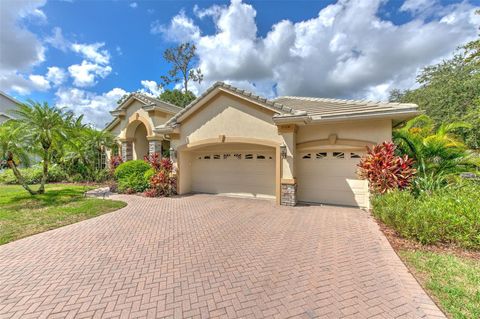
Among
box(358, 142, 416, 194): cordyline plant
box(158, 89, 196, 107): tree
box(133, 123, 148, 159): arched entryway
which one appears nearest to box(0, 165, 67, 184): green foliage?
box(133, 123, 148, 159): arched entryway

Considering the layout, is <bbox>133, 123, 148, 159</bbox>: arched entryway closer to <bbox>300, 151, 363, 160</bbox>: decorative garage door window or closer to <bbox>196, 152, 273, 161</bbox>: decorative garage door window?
<bbox>196, 152, 273, 161</bbox>: decorative garage door window

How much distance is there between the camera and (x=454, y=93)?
23.5m

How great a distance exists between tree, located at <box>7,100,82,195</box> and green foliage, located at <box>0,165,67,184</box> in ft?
26.4

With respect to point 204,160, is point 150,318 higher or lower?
→ lower

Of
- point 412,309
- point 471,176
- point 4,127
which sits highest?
point 4,127

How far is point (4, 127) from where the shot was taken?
10.5 m

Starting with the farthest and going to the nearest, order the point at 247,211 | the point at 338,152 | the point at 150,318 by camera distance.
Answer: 1. the point at 338,152
2. the point at 247,211
3. the point at 150,318

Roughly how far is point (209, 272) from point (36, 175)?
21245 millimetres

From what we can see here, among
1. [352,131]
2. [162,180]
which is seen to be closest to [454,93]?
[352,131]

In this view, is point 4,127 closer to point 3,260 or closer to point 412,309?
point 3,260

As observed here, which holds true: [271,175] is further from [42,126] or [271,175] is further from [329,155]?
[42,126]

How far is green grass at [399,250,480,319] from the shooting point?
135 inches

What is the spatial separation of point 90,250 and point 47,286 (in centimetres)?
152

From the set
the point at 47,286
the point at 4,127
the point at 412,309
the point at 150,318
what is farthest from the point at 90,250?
the point at 4,127
